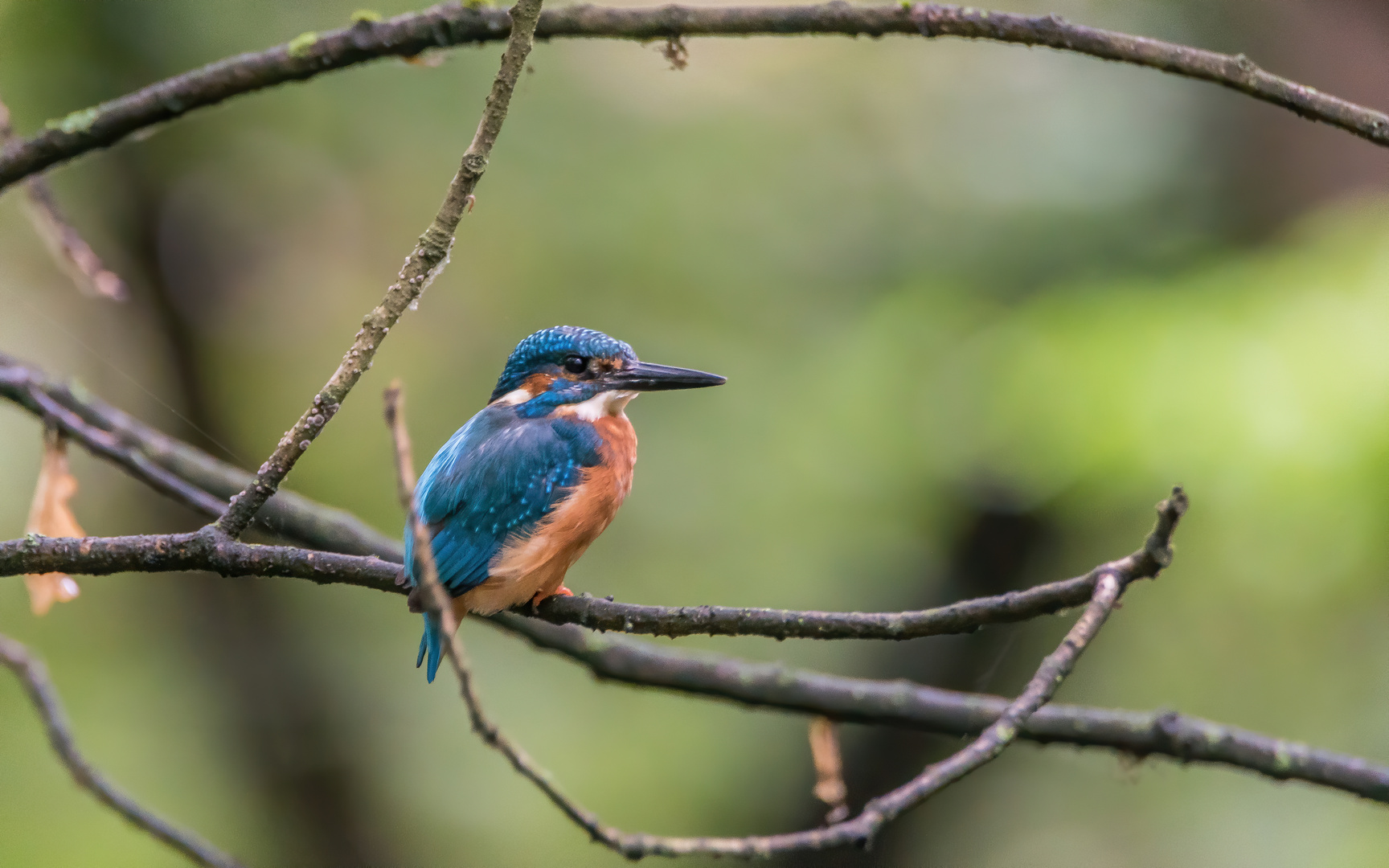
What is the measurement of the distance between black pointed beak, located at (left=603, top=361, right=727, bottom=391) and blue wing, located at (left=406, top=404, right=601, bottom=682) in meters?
0.15

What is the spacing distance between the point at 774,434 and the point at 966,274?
3.10ft

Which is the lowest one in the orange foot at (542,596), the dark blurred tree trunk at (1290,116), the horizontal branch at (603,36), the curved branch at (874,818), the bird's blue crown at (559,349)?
the curved branch at (874,818)

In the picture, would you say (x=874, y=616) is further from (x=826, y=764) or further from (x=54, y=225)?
(x=54, y=225)

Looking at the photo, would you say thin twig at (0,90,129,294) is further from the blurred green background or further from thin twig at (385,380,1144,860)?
the blurred green background

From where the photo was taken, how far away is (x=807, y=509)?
432 cm

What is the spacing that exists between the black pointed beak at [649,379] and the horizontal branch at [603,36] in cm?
70

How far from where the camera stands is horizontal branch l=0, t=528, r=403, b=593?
161 cm

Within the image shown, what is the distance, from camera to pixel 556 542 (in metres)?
2.13

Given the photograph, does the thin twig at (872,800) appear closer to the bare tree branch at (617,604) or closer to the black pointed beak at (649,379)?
the bare tree branch at (617,604)

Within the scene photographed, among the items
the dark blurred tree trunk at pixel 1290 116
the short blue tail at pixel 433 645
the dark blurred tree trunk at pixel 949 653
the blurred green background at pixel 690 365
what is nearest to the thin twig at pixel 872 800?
the short blue tail at pixel 433 645

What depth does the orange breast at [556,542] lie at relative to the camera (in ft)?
6.84

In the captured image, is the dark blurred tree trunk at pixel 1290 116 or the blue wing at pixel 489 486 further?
the dark blurred tree trunk at pixel 1290 116

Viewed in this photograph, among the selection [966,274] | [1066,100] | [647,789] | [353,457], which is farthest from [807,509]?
[1066,100]

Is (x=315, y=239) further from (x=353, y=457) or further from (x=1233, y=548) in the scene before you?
(x=1233, y=548)
